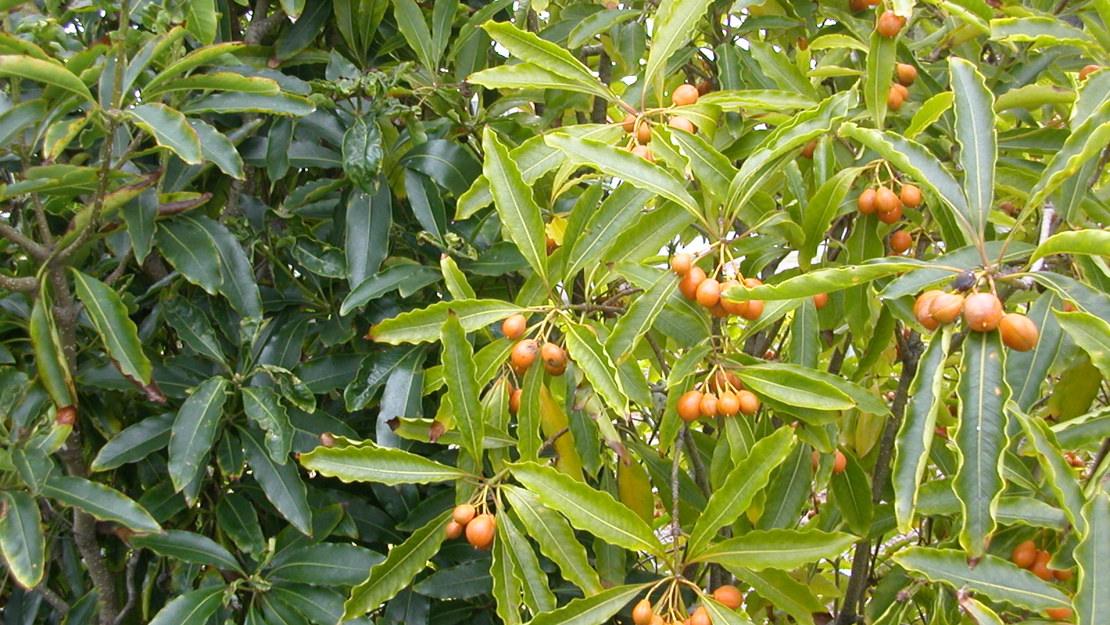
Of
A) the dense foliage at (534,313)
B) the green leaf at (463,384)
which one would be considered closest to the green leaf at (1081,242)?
the dense foliage at (534,313)

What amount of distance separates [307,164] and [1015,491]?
1.30 m

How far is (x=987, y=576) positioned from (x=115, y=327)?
1320 mm

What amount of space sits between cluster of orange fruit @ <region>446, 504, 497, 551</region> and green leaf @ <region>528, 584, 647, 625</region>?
0.45 feet

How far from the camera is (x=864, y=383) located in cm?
193

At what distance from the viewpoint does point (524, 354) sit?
1359 millimetres

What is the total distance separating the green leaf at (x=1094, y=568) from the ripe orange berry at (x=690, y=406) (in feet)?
1.62

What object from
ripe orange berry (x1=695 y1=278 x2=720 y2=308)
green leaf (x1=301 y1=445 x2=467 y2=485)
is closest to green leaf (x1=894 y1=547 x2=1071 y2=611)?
ripe orange berry (x1=695 y1=278 x2=720 y2=308)

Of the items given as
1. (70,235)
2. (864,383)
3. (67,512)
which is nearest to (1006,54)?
(864,383)

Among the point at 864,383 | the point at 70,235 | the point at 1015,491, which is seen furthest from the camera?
the point at 864,383

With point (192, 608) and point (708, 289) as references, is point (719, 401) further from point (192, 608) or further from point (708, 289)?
point (192, 608)

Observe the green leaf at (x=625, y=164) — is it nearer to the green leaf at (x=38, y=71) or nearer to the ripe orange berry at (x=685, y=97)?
the ripe orange berry at (x=685, y=97)

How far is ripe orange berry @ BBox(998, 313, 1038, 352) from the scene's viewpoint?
1042 millimetres

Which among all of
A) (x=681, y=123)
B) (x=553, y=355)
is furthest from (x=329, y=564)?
(x=681, y=123)

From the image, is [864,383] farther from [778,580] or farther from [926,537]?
[778,580]
